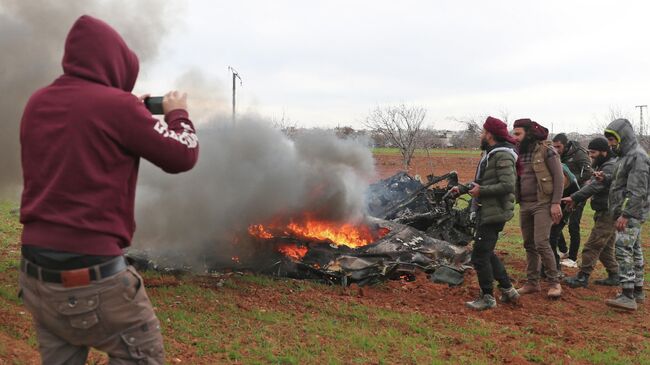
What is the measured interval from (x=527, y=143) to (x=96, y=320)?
5.74 metres

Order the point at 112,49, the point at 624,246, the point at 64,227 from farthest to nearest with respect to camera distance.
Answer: the point at 624,246 < the point at 112,49 < the point at 64,227

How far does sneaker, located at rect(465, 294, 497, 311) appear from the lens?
19.6ft

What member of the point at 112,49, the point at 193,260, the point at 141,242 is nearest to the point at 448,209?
the point at 193,260

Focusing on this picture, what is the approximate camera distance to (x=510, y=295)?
6.14 metres

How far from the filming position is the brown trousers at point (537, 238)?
6500 mm

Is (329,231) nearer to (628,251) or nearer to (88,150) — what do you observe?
(628,251)

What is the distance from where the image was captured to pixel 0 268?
7.04 meters

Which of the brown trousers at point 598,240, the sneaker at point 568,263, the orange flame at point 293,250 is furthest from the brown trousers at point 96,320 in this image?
the sneaker at point 568,263

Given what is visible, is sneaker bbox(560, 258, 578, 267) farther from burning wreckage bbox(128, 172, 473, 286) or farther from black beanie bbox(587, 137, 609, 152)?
black beanie bbox(587, 137, 609, 152)

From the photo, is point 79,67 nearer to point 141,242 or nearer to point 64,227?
point 64,227

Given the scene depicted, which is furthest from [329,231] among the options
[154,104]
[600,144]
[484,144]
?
[154,104]

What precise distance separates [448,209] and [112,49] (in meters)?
7.51

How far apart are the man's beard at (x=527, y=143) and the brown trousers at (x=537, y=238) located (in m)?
0.69

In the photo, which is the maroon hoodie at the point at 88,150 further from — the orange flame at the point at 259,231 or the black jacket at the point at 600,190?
the black jacket at the point at 600,190
